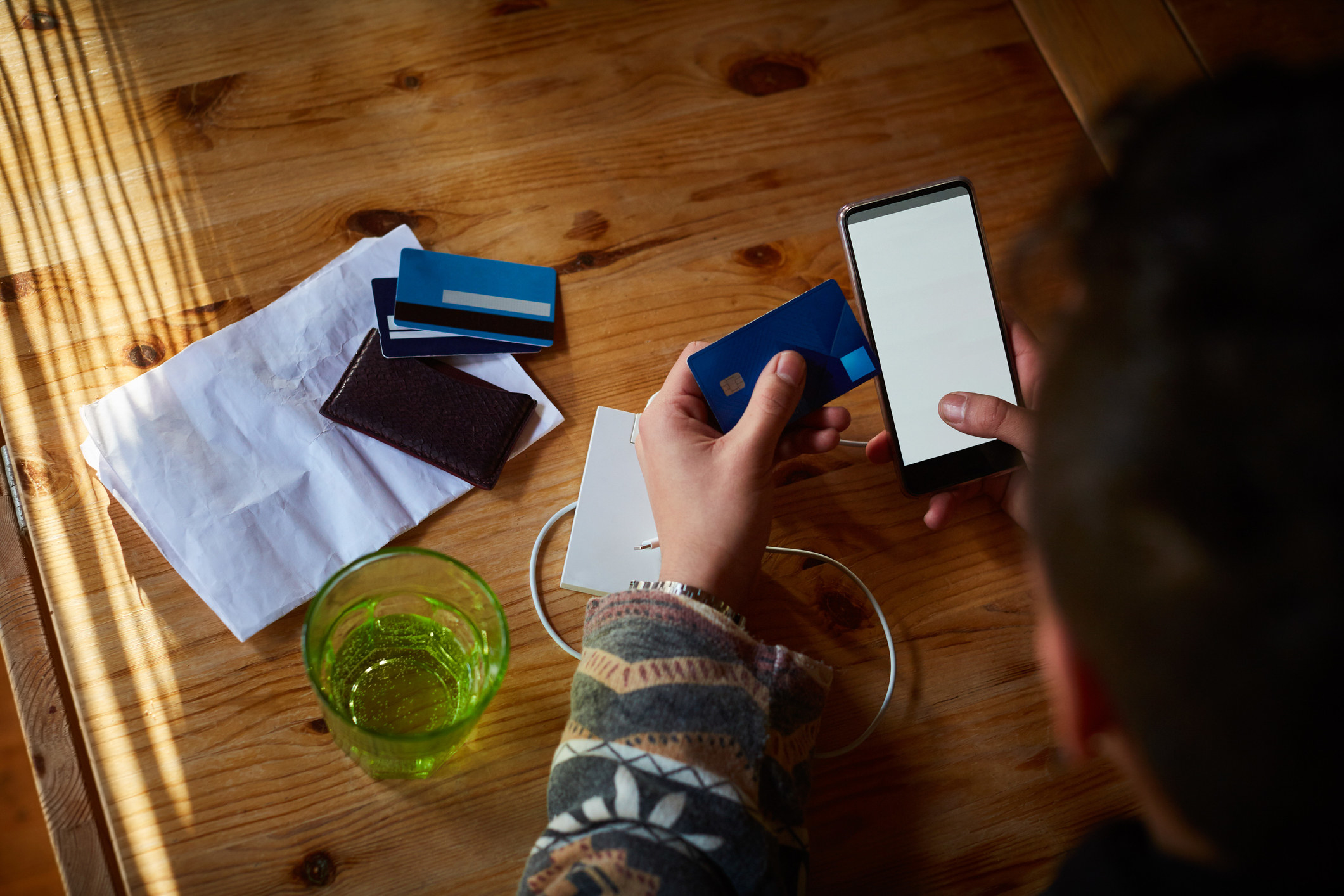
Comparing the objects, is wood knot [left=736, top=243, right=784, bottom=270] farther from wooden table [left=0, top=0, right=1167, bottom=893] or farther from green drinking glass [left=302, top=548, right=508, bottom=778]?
green drinking glass [left=302, top=548, right=508, bottom=778]

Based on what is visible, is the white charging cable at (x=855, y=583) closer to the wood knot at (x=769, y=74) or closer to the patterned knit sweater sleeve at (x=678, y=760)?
the patterned knit sweater sleeve at (x=678, y=760)

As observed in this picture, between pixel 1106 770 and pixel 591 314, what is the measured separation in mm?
597

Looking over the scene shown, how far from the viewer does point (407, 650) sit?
0.64 metres

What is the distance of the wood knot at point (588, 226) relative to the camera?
80 centimetres

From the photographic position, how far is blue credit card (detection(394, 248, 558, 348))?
74 centimetres

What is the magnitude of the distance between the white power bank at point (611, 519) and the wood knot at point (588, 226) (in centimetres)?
19

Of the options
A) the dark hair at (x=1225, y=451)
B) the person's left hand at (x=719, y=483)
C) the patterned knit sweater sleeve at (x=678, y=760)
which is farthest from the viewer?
the person's left hand at (x=719, y=483)

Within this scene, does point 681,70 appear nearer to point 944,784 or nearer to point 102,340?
point 102,340

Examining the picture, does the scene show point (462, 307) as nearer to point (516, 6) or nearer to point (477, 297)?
point (477, 297)

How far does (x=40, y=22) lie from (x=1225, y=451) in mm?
1052

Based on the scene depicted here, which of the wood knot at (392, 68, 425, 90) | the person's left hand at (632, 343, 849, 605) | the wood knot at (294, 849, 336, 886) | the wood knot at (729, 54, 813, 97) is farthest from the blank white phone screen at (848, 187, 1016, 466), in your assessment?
the wood knot at (294, 849, 336, 886)

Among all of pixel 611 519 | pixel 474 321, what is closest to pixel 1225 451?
pixel 611 519
